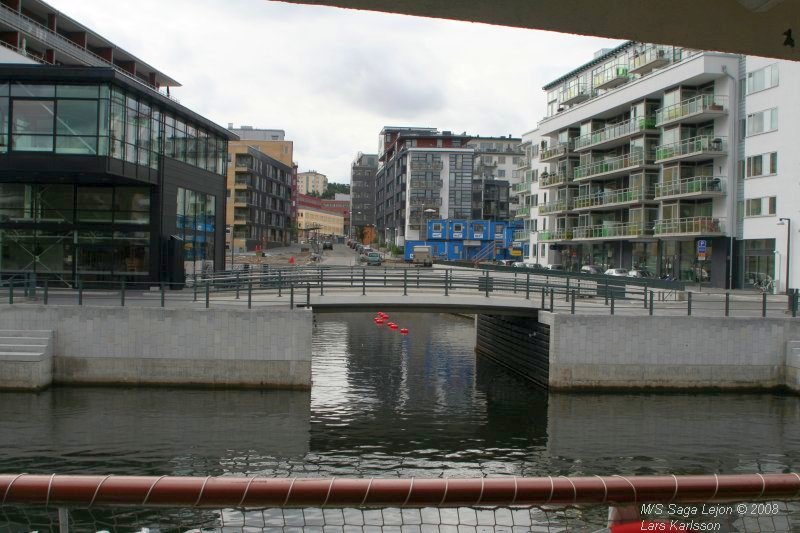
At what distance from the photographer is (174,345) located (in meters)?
22.4

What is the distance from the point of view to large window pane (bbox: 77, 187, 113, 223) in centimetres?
3078

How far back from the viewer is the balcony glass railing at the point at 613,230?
54.2 metres

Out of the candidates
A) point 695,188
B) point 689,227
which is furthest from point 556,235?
point 695,188

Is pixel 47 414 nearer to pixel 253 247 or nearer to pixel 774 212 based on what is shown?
pixel 774 212

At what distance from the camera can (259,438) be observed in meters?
17.2

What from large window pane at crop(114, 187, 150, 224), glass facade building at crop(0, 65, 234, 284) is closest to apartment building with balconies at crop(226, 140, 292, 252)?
glass facade building at crop(0, 65, 234, 284)

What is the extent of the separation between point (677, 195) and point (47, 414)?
42.7 m


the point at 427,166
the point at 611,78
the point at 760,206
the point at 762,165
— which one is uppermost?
the point at 611,78

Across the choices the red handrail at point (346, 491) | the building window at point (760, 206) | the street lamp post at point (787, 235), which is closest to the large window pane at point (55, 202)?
the red handrail at point (346, 491)

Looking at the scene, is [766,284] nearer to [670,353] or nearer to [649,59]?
[649,59]

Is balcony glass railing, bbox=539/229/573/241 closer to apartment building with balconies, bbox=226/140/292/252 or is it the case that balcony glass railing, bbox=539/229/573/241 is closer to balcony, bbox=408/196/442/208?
apartment building with balconies, bbox=226/140/292/252

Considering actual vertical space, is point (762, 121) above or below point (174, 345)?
above

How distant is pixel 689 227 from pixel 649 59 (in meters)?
15.9

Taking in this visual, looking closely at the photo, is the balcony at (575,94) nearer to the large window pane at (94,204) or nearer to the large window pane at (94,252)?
the large window pane at (94,204)
